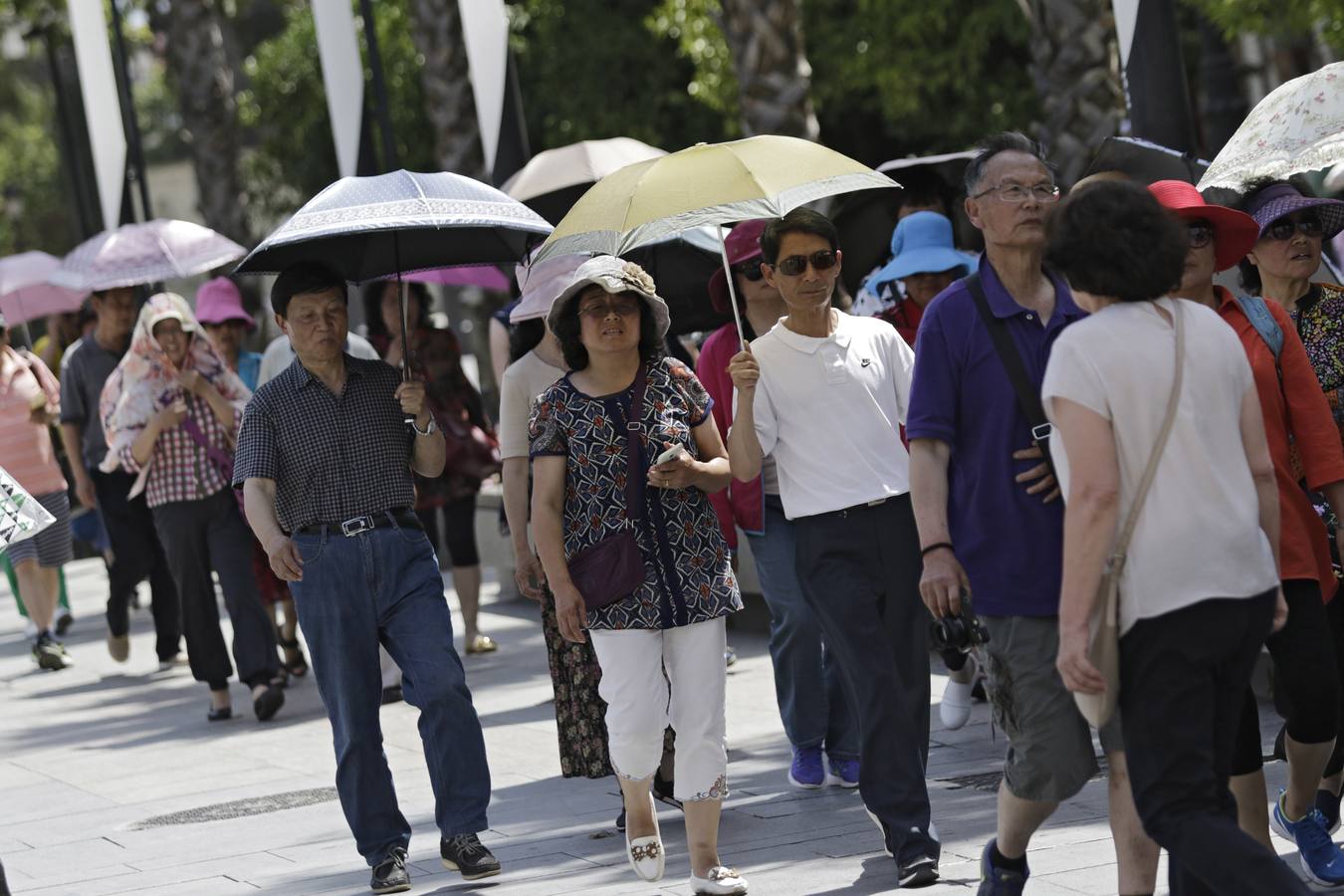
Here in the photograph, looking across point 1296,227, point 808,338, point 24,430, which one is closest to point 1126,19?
point 1296,227

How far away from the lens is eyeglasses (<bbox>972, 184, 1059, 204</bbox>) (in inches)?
211

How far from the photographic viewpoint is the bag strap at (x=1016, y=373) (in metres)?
5.21

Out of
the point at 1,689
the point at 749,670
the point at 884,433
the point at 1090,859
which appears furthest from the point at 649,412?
the point at 1,689

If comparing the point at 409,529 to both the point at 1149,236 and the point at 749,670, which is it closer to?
the point at 1149,236

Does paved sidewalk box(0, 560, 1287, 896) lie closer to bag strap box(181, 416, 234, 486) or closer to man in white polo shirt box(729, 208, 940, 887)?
man in white polo shirt box(729, 208, 940, 887)

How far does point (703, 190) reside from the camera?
6.44m

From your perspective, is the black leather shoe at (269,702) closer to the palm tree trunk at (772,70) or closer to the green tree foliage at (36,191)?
the palm tree trunk at (772,70)

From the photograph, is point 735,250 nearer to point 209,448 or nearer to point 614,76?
point 209,448

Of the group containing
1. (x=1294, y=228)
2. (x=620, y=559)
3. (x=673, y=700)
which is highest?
(x=1294, y=228)

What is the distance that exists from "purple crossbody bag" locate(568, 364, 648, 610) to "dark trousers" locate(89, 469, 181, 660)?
663 cm

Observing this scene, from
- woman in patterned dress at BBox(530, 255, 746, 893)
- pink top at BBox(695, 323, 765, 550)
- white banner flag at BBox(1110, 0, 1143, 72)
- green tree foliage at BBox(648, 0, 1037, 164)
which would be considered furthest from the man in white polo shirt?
green tree foliage at BBox(648, 0, 1037, 164)

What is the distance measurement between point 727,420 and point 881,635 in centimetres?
138

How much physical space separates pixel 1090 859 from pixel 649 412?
1798 mm

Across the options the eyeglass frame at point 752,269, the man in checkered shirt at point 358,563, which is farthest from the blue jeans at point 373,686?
the eyeglass frame at point 752,269
